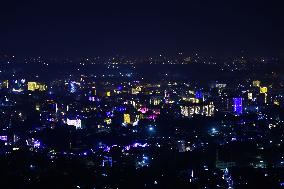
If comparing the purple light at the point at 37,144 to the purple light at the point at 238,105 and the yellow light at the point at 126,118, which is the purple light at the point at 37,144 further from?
the purple light at the point at 238,105

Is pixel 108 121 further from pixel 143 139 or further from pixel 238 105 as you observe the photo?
pixel 238 105

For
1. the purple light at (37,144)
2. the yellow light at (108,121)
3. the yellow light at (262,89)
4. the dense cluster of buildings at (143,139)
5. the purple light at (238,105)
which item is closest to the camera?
the dense cluster of buildings at (143,139)

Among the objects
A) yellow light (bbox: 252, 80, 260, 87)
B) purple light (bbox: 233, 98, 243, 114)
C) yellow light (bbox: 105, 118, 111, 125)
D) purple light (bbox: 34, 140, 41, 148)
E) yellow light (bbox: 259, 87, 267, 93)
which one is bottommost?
purple light (bbox: 34, 140, 41, 148)

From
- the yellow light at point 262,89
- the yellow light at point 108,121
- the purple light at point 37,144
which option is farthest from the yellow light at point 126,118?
the yellow light at point 262,89

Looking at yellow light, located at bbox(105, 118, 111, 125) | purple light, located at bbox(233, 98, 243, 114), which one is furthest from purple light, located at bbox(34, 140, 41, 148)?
purple light, located at bbox(233, 98, 243, 114)

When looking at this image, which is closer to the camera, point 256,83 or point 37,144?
point 37,144

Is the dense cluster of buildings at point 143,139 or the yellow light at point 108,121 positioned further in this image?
the yellow light at point 108,121

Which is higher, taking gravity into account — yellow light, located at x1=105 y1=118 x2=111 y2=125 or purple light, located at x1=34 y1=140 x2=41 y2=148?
yellow light, located at x1=105 y1=118 x2=111 y2=125

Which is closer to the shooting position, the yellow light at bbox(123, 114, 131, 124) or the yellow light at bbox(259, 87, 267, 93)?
the yellow light at bbox(123, 114, 131, 124)

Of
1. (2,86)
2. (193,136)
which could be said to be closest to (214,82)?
(2,86)

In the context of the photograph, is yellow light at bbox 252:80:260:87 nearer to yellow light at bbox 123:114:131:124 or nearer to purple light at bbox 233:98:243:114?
purple light at bbox 233:98:243:114

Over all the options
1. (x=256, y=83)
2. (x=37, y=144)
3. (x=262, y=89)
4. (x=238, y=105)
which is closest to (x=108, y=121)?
(x=37, y=144)
